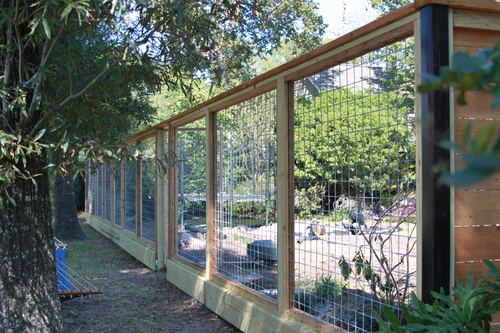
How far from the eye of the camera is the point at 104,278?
746 centimetres

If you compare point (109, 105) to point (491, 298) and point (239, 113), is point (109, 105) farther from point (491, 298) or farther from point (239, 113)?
point (491, 298)

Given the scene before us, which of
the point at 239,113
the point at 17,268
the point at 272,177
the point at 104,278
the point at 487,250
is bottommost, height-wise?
the point at 104,278

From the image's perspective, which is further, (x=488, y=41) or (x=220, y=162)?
(x=220, y=162)

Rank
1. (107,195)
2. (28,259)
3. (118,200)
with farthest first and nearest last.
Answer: (107,195) → (118,200) → (28,259)

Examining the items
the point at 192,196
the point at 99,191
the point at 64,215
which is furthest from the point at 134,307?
the point at 99,191

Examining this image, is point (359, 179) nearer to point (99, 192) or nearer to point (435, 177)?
point (435, 177)

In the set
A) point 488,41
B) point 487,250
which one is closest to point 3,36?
point 488,41

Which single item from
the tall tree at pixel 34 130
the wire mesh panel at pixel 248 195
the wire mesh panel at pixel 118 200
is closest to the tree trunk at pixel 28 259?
the tall tree at pixel 34 130

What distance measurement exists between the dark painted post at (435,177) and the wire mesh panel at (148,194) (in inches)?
242

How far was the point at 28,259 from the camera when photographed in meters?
3.76

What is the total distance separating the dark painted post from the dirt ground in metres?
2.91

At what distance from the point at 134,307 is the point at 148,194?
2.61m

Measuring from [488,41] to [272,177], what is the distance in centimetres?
219

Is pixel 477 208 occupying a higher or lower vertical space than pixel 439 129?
lower
